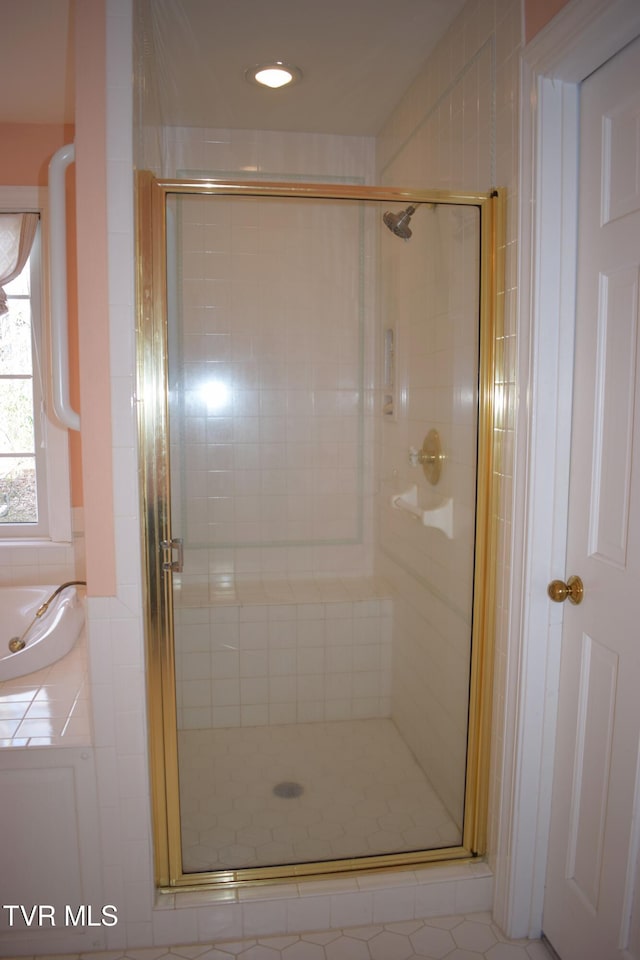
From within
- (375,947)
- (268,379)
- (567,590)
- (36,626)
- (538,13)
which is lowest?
(375,947)

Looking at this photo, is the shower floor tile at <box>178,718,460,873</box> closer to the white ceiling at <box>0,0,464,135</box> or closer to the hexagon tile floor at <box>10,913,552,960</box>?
the hexagon tile floor at <box>10,913,552,960</box>

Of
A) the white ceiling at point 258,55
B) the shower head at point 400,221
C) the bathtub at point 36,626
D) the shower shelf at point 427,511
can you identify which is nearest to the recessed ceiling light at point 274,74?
the white ceiling at point 258,55

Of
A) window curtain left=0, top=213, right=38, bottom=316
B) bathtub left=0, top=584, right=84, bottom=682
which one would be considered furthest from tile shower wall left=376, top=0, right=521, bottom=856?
window curtain left=0, top=213, right=38, bottom=316

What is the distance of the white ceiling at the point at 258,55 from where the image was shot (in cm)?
186

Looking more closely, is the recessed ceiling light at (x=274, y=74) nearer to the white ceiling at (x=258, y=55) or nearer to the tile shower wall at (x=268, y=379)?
the white ceiling at (x=258, y=55)

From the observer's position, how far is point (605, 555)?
4.64 ft

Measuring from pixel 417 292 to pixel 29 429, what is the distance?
5.96ft

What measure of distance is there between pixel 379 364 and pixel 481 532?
2.25 feet

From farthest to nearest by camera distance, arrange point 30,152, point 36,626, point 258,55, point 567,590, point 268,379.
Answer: point 30,152 < point 36,626 < point 258,55 < point 268,379 < point 567,590

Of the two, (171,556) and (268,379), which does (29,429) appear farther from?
(171,556)

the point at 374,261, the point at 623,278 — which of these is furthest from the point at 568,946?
the point at 374,261

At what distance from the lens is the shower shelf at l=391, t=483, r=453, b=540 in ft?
6.23

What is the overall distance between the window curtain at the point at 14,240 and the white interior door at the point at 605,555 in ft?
7.17

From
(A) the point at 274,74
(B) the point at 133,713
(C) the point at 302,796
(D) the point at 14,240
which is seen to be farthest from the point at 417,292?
(D) the point at 14,240
